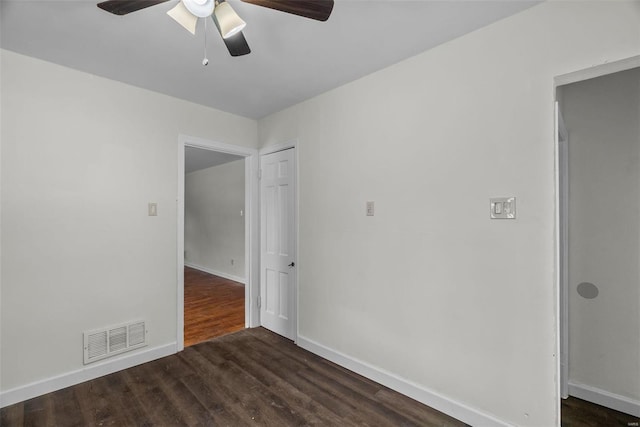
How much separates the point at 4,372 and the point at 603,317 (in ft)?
14.1

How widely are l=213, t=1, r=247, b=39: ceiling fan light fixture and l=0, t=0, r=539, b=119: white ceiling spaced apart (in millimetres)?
216

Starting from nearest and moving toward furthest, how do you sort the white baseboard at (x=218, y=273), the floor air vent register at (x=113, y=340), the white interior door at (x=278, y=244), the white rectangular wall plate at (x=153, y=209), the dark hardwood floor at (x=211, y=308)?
the floor air vent register at (x=113, y=340), the white rectangular wall plate at (x=153, y=209), the white interior door at (x=278, y=244), the dark hardwood floor at (x=211, y=308), the white baseboard at (x=218, y=273)

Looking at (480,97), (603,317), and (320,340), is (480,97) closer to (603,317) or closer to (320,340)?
(603,317)

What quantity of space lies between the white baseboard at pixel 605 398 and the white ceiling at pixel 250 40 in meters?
2.60

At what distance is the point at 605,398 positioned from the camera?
209 centimetres

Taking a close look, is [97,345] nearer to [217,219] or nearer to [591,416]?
[591,416]

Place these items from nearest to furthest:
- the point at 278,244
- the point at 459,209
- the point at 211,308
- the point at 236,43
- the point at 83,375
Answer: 1. the point at 236,43
2. the point at 459,209
3. the point at 83,375
4. the point at 278,244
5. the point at 211,308

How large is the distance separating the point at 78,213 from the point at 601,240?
401 centimetres

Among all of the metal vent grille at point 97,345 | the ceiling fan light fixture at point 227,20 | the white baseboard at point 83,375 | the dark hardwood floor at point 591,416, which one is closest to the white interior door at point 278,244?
the white baseboard at point 83,375

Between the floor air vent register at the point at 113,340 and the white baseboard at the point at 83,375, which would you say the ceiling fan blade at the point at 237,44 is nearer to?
the floor air vent register at the point at 113,340

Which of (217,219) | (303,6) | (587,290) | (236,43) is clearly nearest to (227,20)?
(236,43)

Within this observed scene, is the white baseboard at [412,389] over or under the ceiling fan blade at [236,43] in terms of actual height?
under

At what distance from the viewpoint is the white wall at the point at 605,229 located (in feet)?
6.68

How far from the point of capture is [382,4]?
167 cm
